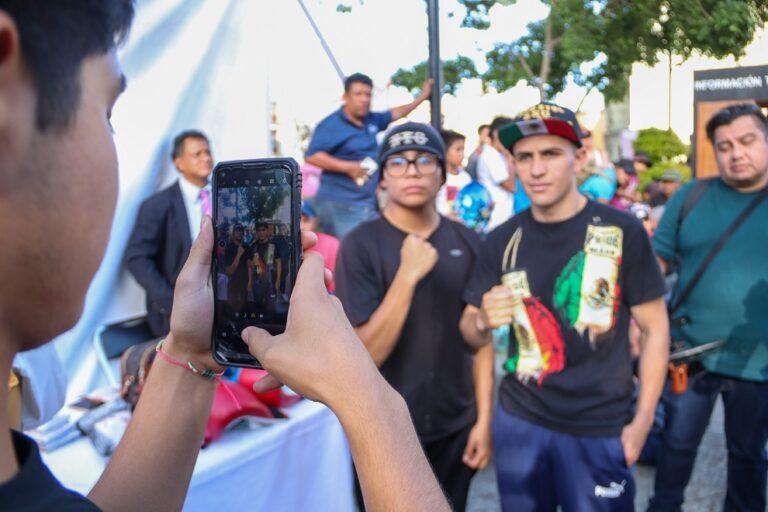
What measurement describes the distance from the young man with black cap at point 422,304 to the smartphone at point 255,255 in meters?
1.24

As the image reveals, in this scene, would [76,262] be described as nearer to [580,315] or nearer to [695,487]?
[580,315]

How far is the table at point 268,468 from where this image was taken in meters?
1.95

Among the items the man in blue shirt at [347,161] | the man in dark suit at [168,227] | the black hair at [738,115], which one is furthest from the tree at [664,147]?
the man in dark suit at [168,227]

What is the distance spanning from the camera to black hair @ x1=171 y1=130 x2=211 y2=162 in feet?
11.0

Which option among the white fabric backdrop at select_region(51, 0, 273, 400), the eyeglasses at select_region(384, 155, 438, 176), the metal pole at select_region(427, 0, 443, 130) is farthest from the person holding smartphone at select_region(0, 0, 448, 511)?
the metal pole at select_region(427, 0, 443, 130)

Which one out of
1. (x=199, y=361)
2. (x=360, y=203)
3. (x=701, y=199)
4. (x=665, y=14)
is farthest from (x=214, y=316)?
(x=360, y=203)

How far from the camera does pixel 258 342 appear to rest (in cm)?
98

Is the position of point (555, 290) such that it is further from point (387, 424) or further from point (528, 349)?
point (387, 424)

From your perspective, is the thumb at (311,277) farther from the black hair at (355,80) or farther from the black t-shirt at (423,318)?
the black hair at (355,80)

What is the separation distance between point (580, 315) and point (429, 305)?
58 centimetres

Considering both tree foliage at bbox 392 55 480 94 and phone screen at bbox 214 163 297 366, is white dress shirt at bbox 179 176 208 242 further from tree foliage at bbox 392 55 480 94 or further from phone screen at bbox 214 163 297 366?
phone screen at bbox 214 163 297 366

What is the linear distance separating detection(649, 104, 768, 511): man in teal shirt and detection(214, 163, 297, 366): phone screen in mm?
2680

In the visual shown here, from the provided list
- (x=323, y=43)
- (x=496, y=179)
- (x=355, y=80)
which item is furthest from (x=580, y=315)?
(x=496, y=179)

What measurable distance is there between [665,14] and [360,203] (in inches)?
110
